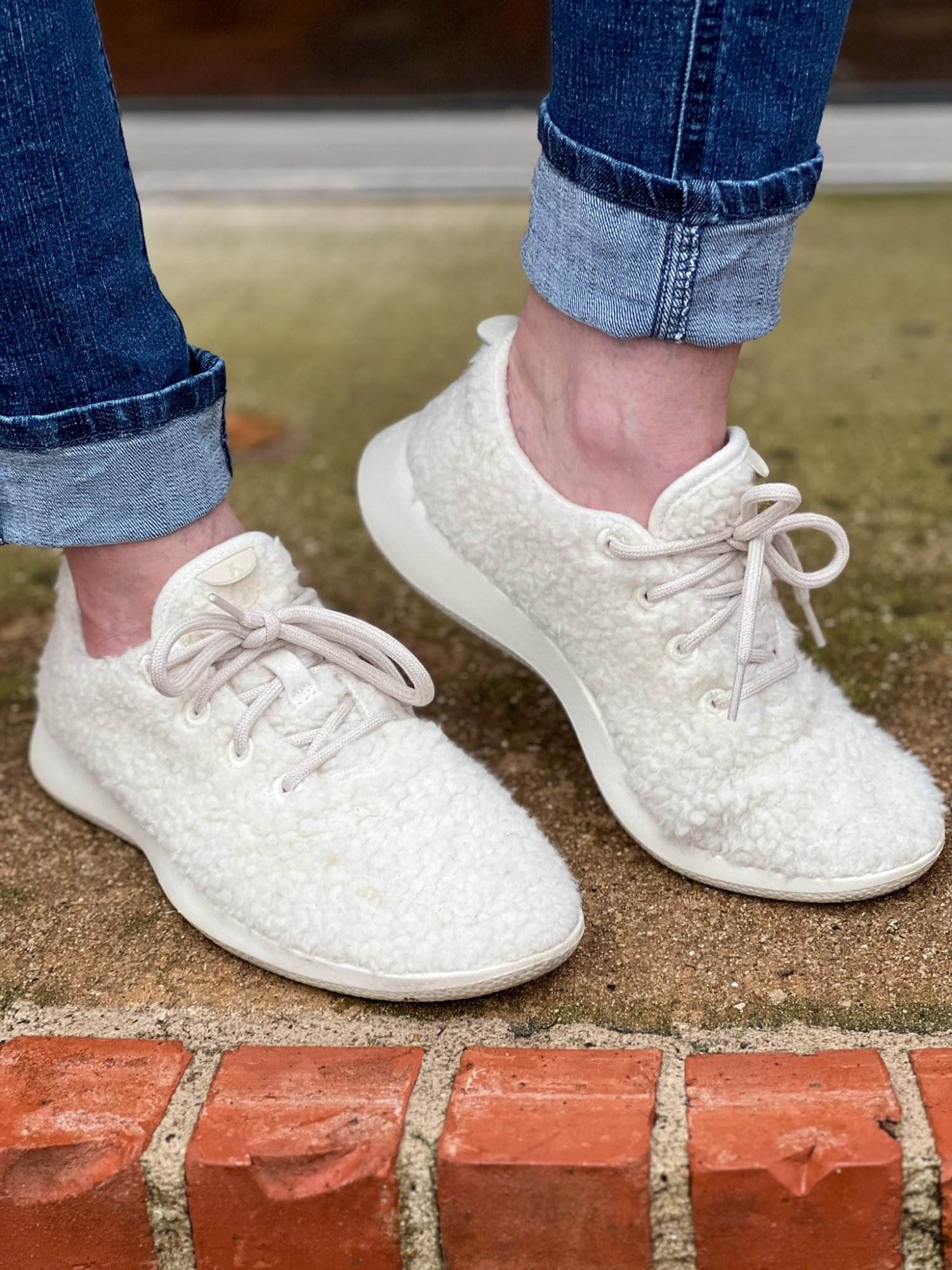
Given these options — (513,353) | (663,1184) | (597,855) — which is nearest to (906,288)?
(513,353)

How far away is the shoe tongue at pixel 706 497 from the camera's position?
0.91 m

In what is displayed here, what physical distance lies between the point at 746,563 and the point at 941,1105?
377 mm

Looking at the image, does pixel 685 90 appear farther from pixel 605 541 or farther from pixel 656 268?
pixel 605 541

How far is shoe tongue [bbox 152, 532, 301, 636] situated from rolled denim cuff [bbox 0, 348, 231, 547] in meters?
0.03

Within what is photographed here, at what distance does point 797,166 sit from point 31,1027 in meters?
0.73

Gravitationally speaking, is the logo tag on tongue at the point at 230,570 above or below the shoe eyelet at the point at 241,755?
above

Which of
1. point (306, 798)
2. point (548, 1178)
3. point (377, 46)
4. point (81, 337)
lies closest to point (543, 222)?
point (81, 337)

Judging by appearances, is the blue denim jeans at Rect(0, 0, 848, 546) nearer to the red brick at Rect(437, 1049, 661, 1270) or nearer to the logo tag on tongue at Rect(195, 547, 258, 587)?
the logo tag on tongue at Rect(195, 547, 258, 587)

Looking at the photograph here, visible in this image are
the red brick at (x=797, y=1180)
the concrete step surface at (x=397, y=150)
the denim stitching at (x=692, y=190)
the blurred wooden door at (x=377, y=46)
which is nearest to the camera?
the red brick at (x=797, y=1180)

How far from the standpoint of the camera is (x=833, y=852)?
0.89 meters

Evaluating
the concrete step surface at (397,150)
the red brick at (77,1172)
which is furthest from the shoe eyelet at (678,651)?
the concrete step surface at (397,150)

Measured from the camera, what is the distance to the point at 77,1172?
749 mm

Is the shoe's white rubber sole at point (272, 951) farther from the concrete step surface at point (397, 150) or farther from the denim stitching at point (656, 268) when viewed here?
the concrete step surface at point (397, 150)

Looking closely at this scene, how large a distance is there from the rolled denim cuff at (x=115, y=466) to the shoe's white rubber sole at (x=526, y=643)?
210mm
